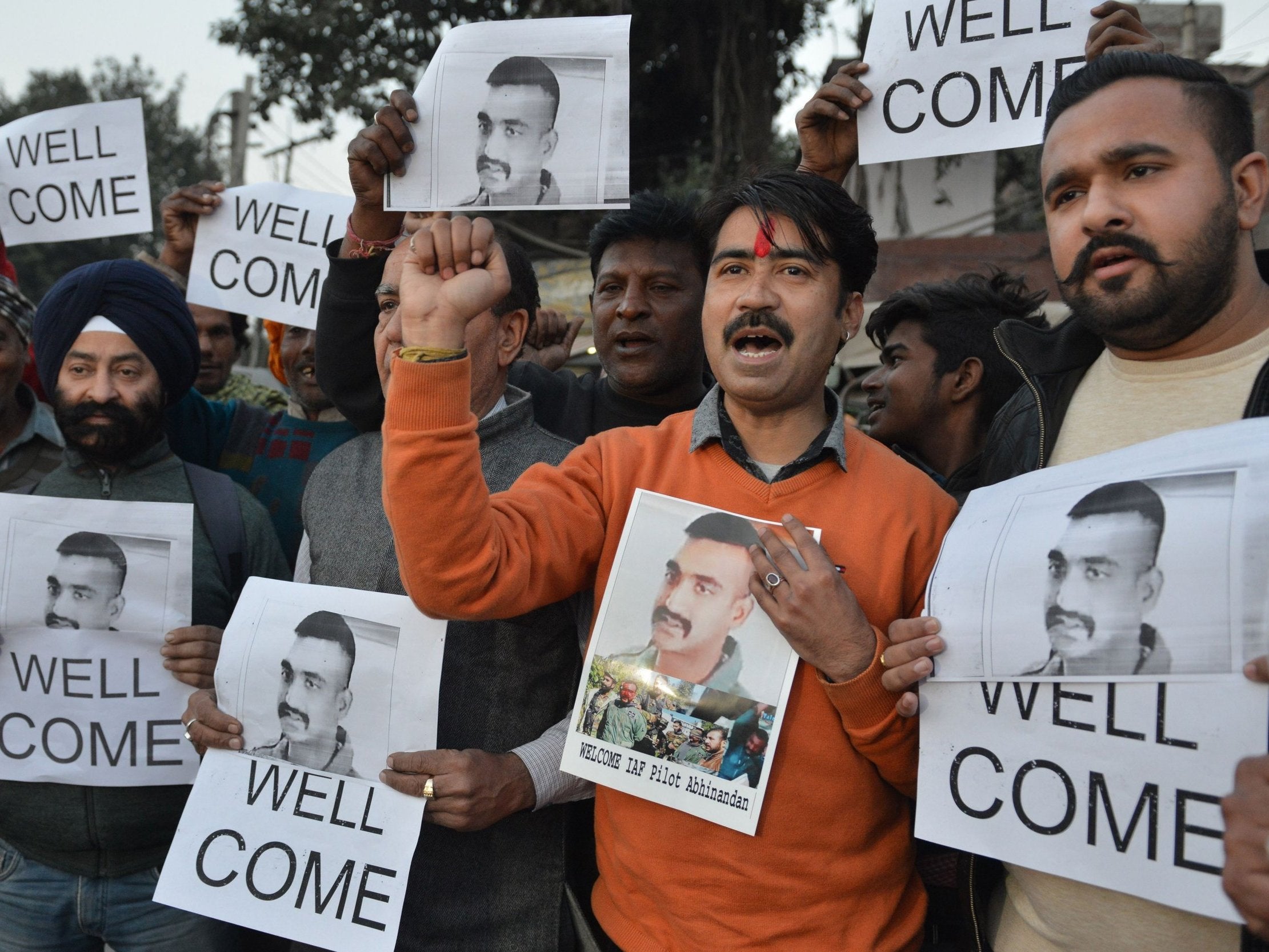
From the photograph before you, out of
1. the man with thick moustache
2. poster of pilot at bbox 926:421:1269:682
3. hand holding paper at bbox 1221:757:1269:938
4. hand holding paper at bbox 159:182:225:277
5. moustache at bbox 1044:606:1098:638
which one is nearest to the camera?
hand holding paper at bbox 1221:757:1269:938

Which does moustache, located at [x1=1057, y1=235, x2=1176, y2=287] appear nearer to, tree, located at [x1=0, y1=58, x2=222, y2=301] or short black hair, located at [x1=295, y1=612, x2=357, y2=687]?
short black hair, located at [x1=295, y1=612, x2=357, y2=687]

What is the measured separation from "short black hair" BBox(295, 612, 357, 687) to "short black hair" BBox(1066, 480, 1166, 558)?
148 centimetres

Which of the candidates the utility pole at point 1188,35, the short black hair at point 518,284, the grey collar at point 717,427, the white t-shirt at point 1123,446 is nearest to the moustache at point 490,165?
the short black hair at point 518,284

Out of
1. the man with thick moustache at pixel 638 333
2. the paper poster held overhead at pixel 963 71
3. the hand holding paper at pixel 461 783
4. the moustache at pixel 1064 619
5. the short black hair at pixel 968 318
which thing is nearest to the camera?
the moustache at pixel 1064 619

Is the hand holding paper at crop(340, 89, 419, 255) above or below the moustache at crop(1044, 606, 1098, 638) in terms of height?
above

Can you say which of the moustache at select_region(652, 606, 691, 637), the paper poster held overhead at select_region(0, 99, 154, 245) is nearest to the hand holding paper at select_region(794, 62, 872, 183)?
the moustache at select_region(652, 606, 691, 637)

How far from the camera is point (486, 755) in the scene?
216 cm

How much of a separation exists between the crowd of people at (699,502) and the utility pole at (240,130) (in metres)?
19.6

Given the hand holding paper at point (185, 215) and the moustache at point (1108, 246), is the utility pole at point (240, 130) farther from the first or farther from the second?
the moustache at point (1108, 246)

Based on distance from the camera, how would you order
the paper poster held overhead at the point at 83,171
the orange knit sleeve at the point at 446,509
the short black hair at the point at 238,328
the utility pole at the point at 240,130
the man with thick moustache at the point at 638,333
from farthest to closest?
1. the utility pole at the point at 240,130
2. the short black hair at the point at 238,328
3. the paper poster held overhead at the point at 83,171
4. the man with thick moustache at the point at 638,333
5. the orange knit sleeve at the point at 446,509

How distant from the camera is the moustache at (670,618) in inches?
74.9

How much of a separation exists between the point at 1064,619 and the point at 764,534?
1.72 feet

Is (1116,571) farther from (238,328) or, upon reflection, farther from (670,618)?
(238,328)

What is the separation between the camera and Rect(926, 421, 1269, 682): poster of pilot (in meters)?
1.45
